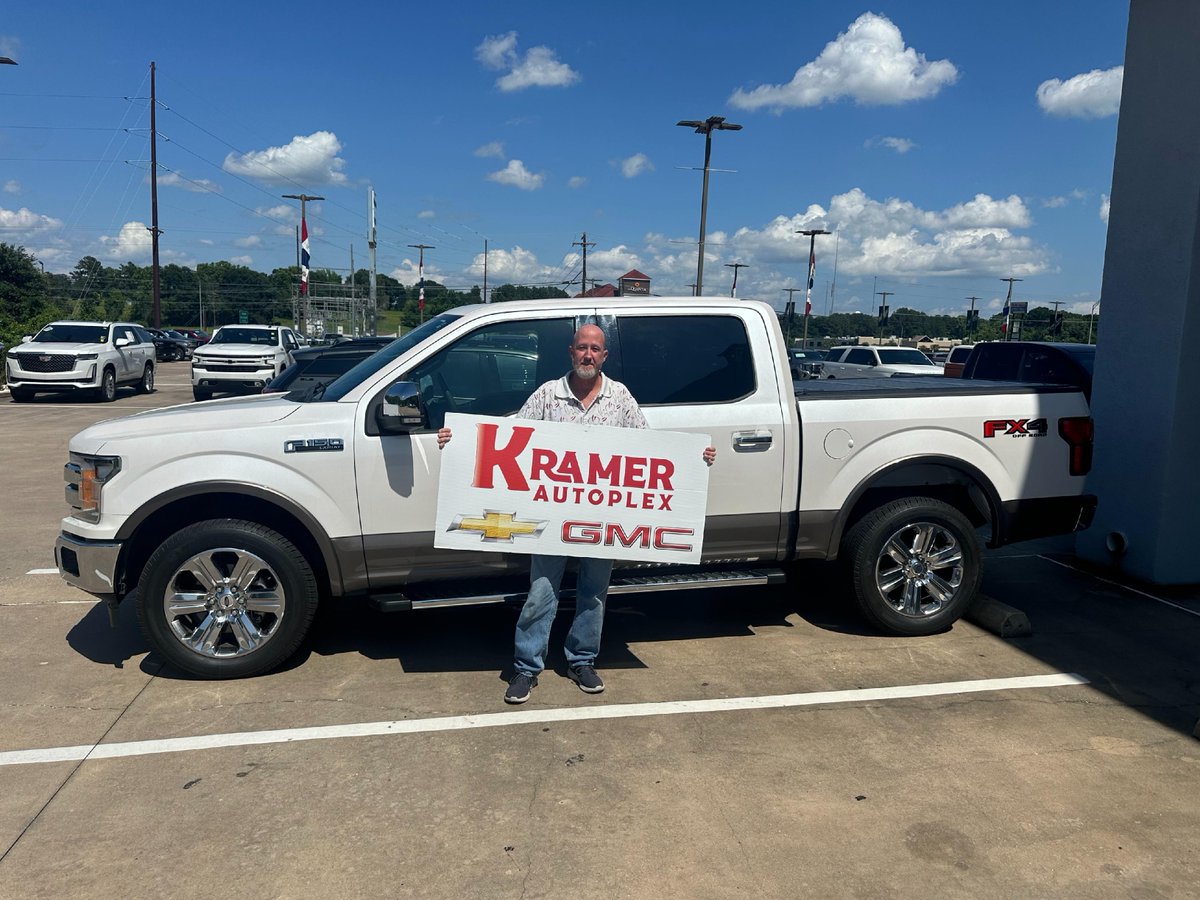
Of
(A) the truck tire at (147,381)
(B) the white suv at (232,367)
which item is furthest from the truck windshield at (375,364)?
(A) the truck tire at (147,381)

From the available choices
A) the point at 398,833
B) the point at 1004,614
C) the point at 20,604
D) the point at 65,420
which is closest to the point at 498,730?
the point at 398,833

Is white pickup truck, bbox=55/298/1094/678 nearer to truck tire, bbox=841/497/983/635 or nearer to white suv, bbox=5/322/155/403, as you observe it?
truck tire, bbox=841/497/983/635

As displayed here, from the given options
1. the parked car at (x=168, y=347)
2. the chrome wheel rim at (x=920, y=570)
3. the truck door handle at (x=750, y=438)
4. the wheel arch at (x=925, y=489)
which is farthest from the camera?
the parked car at (x=168, y=347)

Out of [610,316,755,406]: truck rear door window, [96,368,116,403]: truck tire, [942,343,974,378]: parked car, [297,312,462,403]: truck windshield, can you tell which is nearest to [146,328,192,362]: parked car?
[96,368,116,403]: truck tire

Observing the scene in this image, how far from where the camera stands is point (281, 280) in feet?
400

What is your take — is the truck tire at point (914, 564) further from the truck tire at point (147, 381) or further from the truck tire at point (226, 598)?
the truck tire at point (147, 381)

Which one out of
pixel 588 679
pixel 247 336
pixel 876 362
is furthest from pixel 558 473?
pixel 876 362

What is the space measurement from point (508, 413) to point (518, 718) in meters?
1.57

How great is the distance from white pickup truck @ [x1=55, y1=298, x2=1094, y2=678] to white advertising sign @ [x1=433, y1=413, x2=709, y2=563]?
11.7 inches

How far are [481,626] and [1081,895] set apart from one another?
3.55 m

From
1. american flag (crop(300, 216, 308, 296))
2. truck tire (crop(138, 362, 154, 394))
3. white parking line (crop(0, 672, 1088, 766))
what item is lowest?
white parking line (crop(0, 672, 1088, 766))

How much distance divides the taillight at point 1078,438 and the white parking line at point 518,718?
141 centimetres

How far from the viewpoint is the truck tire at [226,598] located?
459 centimetres

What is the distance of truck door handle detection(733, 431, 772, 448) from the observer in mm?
5023
